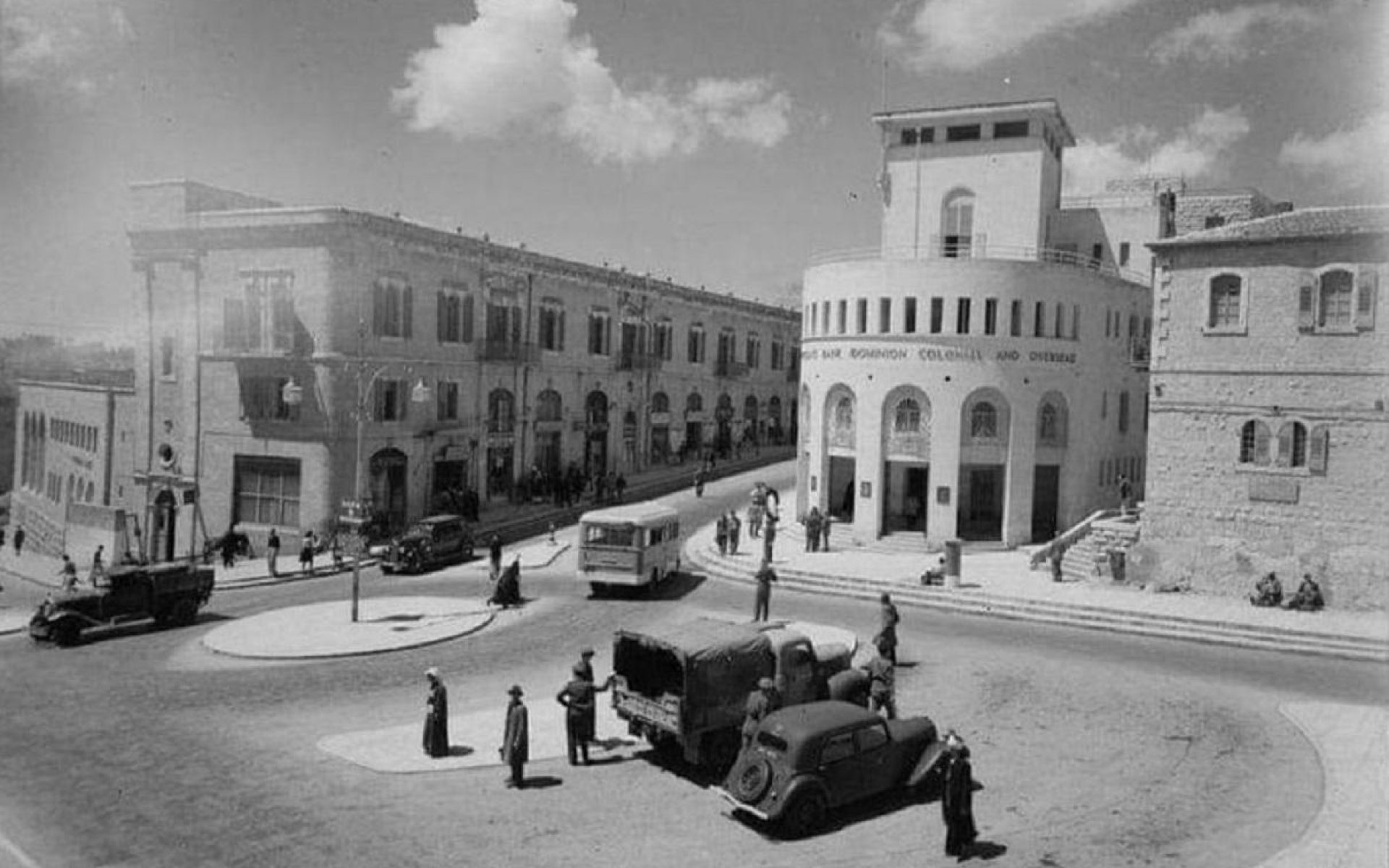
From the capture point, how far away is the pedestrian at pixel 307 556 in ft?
110

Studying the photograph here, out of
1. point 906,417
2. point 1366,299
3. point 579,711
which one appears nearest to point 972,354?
point 906,417

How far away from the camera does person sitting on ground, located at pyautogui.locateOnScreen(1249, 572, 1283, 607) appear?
91.1 ft

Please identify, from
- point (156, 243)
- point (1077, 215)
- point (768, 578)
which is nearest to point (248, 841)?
point (768, 578)

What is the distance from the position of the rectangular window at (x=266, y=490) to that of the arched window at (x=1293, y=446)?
102 ft

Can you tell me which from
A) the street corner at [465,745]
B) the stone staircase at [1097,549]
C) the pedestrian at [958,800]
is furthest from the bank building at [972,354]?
the pedestrian at [958,800]

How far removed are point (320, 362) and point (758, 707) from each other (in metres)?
26.9

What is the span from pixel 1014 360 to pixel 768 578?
50.3 feet

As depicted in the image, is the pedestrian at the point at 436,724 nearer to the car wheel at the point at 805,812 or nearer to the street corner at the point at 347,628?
the car wheel at the point at 805,812

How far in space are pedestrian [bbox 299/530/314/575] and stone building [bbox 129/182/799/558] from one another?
2165mm

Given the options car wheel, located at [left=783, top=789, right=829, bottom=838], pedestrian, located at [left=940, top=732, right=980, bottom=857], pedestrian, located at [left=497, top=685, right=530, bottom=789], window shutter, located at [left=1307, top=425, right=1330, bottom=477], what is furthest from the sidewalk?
pedestrian, located at [left=497, top=685, right=530, bottom=789]

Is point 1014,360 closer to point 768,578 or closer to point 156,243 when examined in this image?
point 768,578

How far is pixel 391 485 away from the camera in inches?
1558

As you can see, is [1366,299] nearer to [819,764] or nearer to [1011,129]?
[1011,129]

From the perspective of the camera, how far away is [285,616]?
87.2ft
